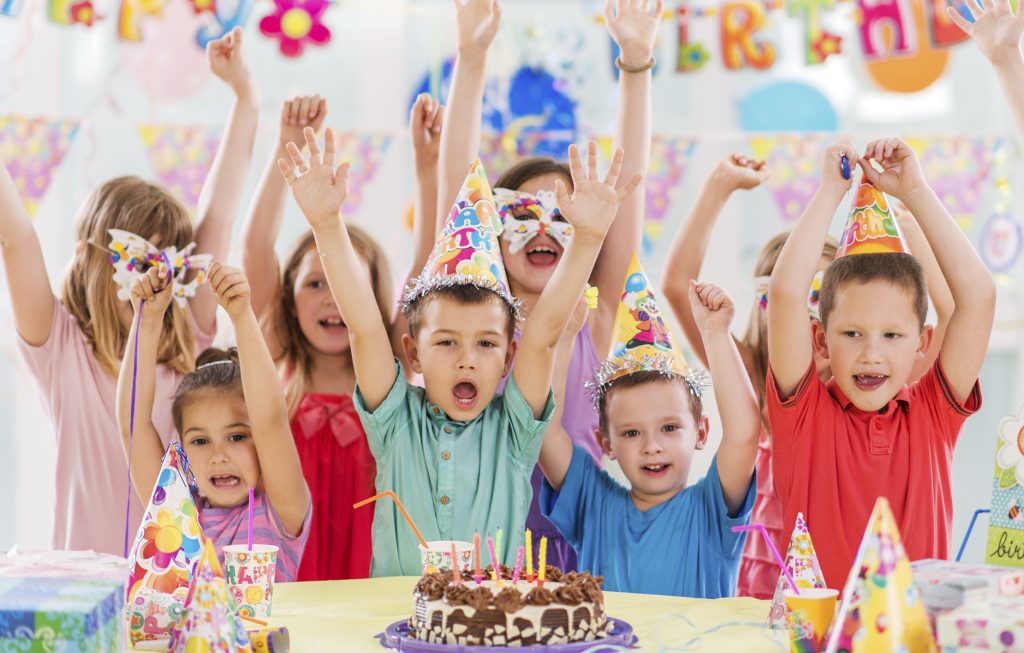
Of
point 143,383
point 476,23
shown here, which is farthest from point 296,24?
point 143,383

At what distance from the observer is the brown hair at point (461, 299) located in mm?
2105

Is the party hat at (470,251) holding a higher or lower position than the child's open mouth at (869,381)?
higher

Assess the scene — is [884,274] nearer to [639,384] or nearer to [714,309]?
[714,309]

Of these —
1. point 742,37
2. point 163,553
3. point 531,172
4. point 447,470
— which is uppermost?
point 742,37

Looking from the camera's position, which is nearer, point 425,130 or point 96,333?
point 96,333

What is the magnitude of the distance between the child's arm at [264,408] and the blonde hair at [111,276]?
1.35 ft

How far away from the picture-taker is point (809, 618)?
1356 millimetres

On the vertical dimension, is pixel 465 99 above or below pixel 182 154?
below

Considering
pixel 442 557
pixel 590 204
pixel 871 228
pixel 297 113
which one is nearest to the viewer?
pixel 442 557

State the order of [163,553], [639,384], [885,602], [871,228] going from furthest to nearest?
[639,384], [871,228], [163,553], [885,602]

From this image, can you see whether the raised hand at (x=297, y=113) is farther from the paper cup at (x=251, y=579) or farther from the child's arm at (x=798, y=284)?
the paper cup at (x=251, y=579)

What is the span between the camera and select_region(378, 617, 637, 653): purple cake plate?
1.35 m

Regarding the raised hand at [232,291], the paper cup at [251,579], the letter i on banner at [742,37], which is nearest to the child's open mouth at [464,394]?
the raised hand at [232,291]

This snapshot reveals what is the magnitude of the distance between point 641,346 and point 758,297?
0.43m
